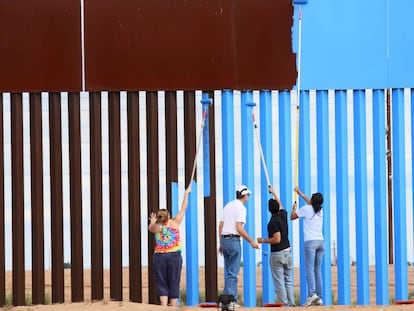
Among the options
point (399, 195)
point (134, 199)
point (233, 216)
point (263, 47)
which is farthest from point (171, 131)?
point (399, 195)

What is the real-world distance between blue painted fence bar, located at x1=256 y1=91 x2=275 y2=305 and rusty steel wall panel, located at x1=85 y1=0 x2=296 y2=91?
242mm

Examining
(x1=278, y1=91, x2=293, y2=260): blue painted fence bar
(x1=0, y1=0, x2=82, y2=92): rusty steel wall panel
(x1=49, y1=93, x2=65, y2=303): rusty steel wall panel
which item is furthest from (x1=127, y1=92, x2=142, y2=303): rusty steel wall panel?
(x1=278, y1=91, x2=293, y2=260): blue painted fence bar

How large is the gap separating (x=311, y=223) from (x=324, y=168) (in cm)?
128

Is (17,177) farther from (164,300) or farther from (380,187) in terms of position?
(380,187)

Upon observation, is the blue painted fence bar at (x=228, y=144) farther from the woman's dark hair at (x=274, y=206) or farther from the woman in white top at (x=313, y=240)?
the woman's dark hair at (x=274, y=206)

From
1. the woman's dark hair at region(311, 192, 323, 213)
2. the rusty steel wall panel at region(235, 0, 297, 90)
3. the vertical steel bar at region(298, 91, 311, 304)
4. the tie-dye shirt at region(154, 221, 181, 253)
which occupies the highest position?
the rusty steel wall panel at region(235, 0, 297, 90)

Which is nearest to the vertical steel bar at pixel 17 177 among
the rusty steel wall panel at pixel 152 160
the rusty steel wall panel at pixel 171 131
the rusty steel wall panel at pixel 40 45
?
the rusty steel wall panel at pixel 40 45

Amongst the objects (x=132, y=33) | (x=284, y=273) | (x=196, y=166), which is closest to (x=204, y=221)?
(x=196, y=166)

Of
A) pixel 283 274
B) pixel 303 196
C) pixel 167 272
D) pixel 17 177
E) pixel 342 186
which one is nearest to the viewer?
pixel 167 272

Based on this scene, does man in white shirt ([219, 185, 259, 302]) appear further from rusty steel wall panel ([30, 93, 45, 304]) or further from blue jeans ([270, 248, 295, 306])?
rusty steel wall panel ([30, 93, 45, 304])

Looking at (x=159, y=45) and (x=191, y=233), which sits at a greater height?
(x=159, y=45)

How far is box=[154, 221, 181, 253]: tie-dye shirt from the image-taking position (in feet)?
43.2

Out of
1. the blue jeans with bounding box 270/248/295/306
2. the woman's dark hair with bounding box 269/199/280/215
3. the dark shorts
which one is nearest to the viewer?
the dark shorts

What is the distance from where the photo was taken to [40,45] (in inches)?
587
